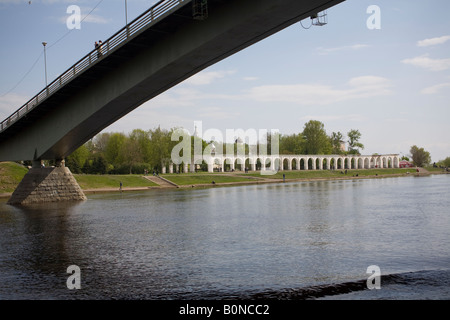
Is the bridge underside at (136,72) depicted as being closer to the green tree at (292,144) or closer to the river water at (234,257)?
the river water at (234,257)

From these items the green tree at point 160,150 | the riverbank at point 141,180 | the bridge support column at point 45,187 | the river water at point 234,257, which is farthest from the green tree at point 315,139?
the river water at point 234,257

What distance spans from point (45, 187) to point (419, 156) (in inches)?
5634

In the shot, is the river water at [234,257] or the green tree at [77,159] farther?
the green tree at [77,159]

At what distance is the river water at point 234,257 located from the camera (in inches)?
371

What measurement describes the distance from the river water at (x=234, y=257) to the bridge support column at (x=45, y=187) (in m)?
16.9

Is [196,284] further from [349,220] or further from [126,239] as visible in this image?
[349,220]

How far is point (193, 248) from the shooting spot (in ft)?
47.7

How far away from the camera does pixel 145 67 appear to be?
2470 centimetres

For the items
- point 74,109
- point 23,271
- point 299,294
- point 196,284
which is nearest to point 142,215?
point 74,109

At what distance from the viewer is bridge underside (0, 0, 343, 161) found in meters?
18.4

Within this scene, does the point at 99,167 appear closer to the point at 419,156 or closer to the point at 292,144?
the point at 292,144

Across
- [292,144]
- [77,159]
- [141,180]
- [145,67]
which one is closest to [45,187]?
[145,67]

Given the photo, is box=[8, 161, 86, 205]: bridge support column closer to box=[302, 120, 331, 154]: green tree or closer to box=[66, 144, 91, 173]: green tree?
box=[66, 144, 91, 173]: green tree

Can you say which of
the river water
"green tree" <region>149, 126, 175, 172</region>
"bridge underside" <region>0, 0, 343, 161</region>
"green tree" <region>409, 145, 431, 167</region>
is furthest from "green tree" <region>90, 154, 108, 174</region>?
"green tree" <region>409, 145, 431, 167</region>
